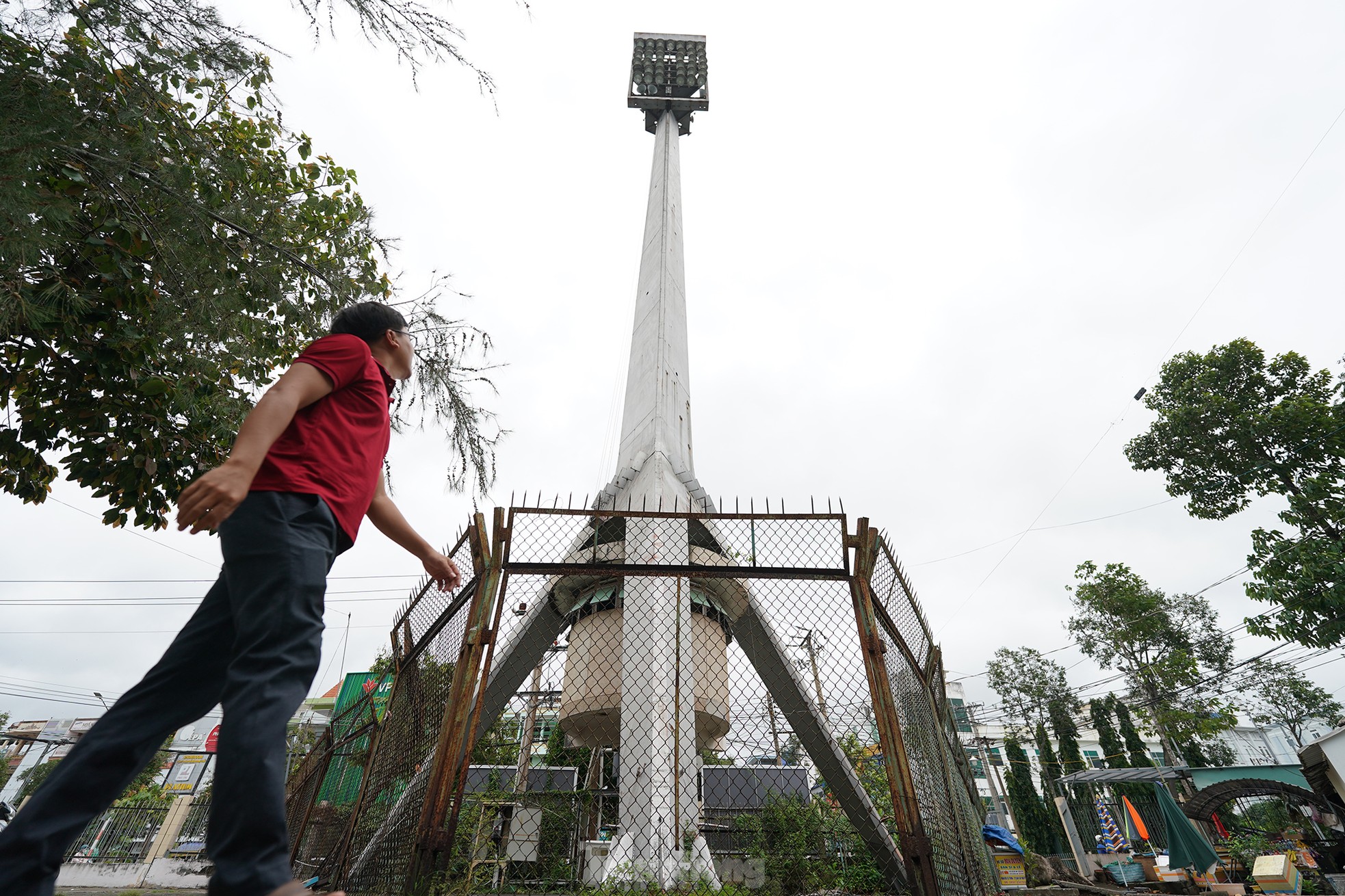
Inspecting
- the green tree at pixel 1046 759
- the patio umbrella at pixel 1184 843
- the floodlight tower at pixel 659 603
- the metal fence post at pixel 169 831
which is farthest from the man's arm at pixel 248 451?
the green tree at pixel 1046 759

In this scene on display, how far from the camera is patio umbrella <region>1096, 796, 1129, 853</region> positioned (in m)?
20.4

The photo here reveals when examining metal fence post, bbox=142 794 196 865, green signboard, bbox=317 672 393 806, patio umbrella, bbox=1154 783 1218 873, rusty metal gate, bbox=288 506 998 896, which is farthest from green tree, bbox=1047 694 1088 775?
metal fence post, bbox=142 794 196 865

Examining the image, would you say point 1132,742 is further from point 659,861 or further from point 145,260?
point 145,260

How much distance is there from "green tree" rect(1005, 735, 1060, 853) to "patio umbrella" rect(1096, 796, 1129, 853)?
1.50 meters

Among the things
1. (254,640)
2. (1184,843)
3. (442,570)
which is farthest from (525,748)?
(1184,843)

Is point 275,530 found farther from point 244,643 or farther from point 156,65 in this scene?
point 156,65

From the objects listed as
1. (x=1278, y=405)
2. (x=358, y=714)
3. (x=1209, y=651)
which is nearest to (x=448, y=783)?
(x=358, y=714)

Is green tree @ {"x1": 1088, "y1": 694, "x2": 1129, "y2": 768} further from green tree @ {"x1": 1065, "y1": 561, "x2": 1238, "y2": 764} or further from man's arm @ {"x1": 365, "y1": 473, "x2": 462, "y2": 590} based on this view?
man's arm @ {"x1": 365, "y1": 473, "x2": 462, "y2": 590}

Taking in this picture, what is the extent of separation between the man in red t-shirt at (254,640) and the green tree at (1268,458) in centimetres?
1667

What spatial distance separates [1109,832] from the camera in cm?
2177

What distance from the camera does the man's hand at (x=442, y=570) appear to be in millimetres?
2066

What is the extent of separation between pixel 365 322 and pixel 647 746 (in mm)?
4997

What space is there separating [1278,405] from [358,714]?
1859 centimetres

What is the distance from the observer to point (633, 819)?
5.50 meters
